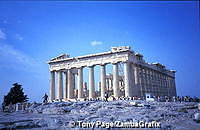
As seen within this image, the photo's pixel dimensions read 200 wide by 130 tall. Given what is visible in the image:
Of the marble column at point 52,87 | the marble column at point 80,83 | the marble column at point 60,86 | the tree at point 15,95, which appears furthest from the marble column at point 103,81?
the tree at point 15,95

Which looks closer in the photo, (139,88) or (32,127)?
(32,127)

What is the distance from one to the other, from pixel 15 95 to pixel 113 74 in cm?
2144

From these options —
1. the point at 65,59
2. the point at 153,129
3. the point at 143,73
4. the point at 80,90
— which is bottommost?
the point at 153,129

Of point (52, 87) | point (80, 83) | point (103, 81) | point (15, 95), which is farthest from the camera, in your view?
point (52, 87)

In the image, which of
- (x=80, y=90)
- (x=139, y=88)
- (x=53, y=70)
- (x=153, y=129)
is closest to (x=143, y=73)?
(x=139, y=88)

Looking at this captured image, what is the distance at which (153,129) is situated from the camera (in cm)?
1233

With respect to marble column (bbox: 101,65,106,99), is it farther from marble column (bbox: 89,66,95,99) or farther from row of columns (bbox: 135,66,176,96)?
row of columns (bbox: 135,66,176,96)

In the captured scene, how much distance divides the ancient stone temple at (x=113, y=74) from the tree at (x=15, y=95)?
21.0 ft

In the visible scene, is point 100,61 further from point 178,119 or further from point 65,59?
point 178,119

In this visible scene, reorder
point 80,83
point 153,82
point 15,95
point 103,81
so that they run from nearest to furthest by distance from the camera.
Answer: point 103,81, point 80,83, point 15,95, point 153,82

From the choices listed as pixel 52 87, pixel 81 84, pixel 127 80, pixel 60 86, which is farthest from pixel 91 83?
pixel 52 87

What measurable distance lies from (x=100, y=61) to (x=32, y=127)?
2858cm

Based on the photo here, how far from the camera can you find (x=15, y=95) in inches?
1741

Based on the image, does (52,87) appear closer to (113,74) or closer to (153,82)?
(113,74)
